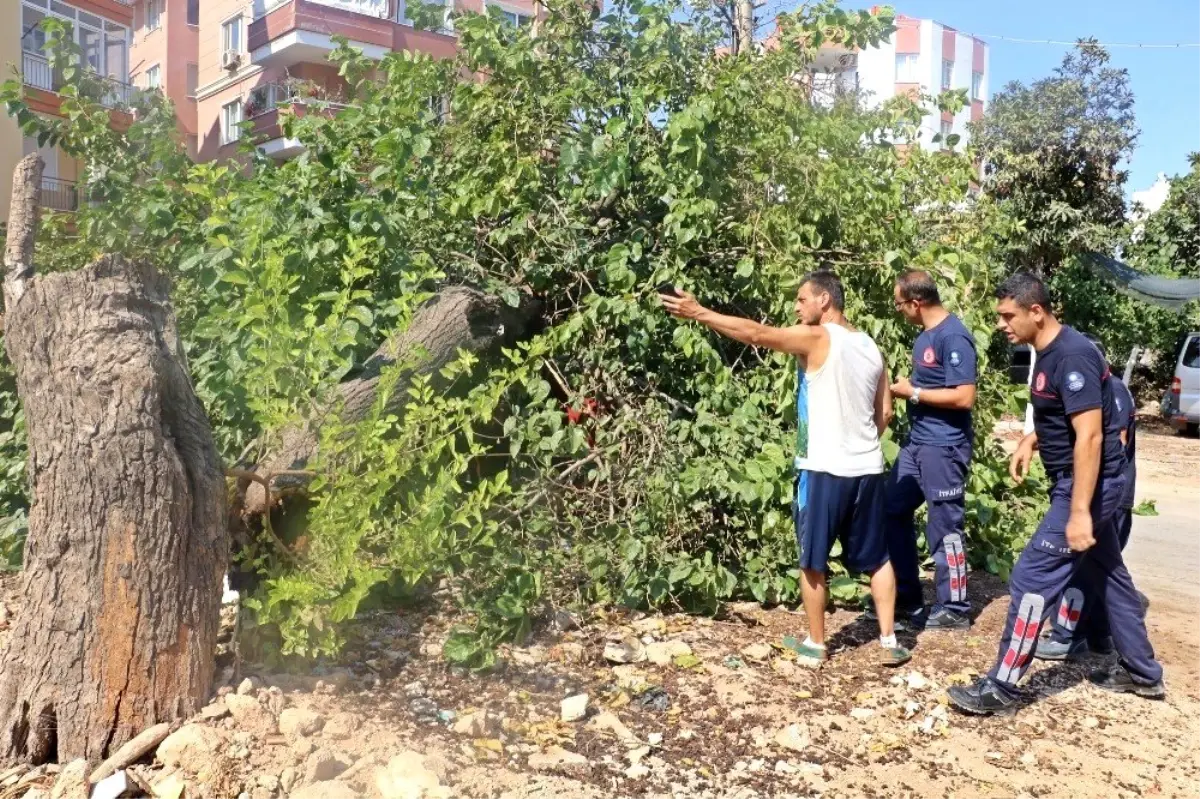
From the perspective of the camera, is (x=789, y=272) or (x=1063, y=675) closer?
(x=1063, y=675)

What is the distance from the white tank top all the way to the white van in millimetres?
15240

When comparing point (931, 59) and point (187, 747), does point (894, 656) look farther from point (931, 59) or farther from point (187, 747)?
point (931, 59)

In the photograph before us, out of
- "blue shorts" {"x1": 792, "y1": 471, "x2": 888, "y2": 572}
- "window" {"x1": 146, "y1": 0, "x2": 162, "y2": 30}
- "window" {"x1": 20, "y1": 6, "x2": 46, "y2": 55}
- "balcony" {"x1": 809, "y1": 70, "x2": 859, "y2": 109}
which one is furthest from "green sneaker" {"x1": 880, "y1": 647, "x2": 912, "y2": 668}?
"window" {"x1": 146, "y1": 0, "x2": 162, "y2": 30}

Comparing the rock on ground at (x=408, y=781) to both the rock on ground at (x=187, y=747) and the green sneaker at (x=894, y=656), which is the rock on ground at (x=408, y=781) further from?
the green sneaker at (x=894, y=656)

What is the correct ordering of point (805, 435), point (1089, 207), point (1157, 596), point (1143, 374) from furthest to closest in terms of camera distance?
point (1143, 374) < point (1089, 207) < point (1157, 596) < point (805, 435)

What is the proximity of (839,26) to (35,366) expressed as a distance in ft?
16.5

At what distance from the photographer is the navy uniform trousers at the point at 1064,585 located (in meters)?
4.28

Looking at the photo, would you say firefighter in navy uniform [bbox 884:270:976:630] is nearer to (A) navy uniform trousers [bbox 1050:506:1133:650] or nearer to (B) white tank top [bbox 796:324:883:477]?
(A) navy uniform trousers [bbox 1050:506:1133:650]

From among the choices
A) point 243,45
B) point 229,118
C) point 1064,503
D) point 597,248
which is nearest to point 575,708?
point 1064,503

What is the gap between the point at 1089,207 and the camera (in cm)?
1848

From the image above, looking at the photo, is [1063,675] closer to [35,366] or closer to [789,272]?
[789,272]

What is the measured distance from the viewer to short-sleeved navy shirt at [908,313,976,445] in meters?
5.13

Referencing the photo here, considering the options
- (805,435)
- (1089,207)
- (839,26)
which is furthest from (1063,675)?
(1089,207)

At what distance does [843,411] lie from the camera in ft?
15.4
